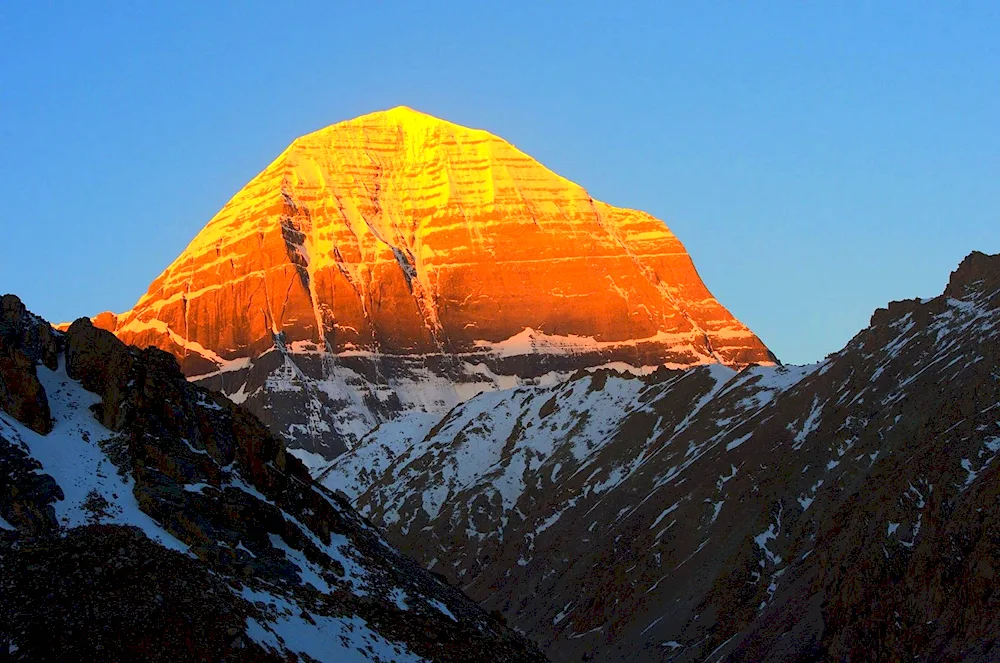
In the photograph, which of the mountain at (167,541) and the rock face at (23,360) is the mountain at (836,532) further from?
the rock face at (23,360)

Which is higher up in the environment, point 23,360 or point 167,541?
point 23,360

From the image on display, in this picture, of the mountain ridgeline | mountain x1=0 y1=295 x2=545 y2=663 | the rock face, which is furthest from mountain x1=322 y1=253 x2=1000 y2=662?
the rock face

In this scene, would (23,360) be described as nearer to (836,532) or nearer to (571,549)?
(836,532)

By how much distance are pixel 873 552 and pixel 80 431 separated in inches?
2937

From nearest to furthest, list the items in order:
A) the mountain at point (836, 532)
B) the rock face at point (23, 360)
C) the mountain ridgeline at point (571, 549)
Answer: the mountain ridgeline at point (571, 549) < the rock face at point (23, 360) < the mountain at point (836, 532)

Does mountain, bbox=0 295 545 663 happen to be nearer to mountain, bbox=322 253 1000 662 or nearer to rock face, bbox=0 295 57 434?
rock face, bbox=0 295 57 434

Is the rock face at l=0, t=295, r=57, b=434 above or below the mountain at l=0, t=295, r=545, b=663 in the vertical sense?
above

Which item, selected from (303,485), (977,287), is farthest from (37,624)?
(977,287)

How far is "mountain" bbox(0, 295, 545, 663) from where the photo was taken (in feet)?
185

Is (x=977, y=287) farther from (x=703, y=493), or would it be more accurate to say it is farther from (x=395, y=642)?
(x=395, y=642)

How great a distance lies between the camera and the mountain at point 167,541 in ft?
185

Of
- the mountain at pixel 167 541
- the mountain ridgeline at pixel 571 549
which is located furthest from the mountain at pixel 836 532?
the mountain at pixel 167 541

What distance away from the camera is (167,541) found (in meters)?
67.9

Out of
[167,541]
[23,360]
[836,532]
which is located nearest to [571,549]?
[836,532]
